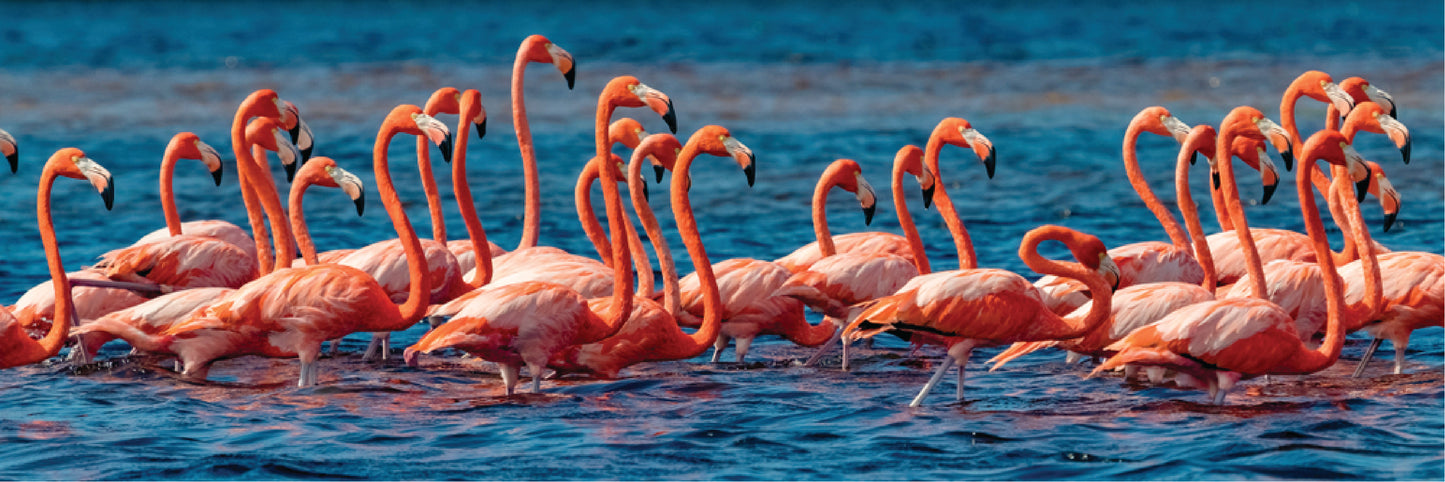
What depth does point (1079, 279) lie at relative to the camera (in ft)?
25.2

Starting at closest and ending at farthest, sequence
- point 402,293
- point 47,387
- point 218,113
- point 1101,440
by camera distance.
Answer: point 1101,440, point 47,387, point 402,293, point 218,113

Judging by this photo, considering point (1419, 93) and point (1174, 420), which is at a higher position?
point (1419, 93)

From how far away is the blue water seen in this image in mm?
6961

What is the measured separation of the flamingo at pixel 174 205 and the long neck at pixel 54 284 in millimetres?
948

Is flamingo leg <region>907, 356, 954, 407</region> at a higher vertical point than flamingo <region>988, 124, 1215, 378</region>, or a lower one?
lower

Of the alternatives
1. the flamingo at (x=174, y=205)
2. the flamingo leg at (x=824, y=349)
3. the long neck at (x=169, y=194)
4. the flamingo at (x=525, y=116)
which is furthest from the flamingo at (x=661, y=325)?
the long neck at (x=169, y=194)

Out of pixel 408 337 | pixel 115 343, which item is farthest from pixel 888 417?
pixel 115 343

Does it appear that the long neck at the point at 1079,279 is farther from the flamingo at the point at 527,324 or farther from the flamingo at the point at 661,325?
the flamingo at the point at 527,324

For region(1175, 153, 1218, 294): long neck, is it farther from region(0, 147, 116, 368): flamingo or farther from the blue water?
region(0, 147, 116, 368): flamingo

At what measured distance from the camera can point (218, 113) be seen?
80.0 feet

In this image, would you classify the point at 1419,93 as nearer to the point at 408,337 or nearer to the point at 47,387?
the point at 408,337

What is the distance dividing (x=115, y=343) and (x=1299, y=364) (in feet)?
21.7

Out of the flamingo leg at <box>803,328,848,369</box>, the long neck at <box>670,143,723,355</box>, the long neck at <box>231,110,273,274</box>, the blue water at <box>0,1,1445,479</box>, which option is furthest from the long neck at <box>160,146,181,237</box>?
the flamingo leg at <box>803,328,848,369</box>

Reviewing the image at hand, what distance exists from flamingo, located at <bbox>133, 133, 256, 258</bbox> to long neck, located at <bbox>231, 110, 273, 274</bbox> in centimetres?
14
